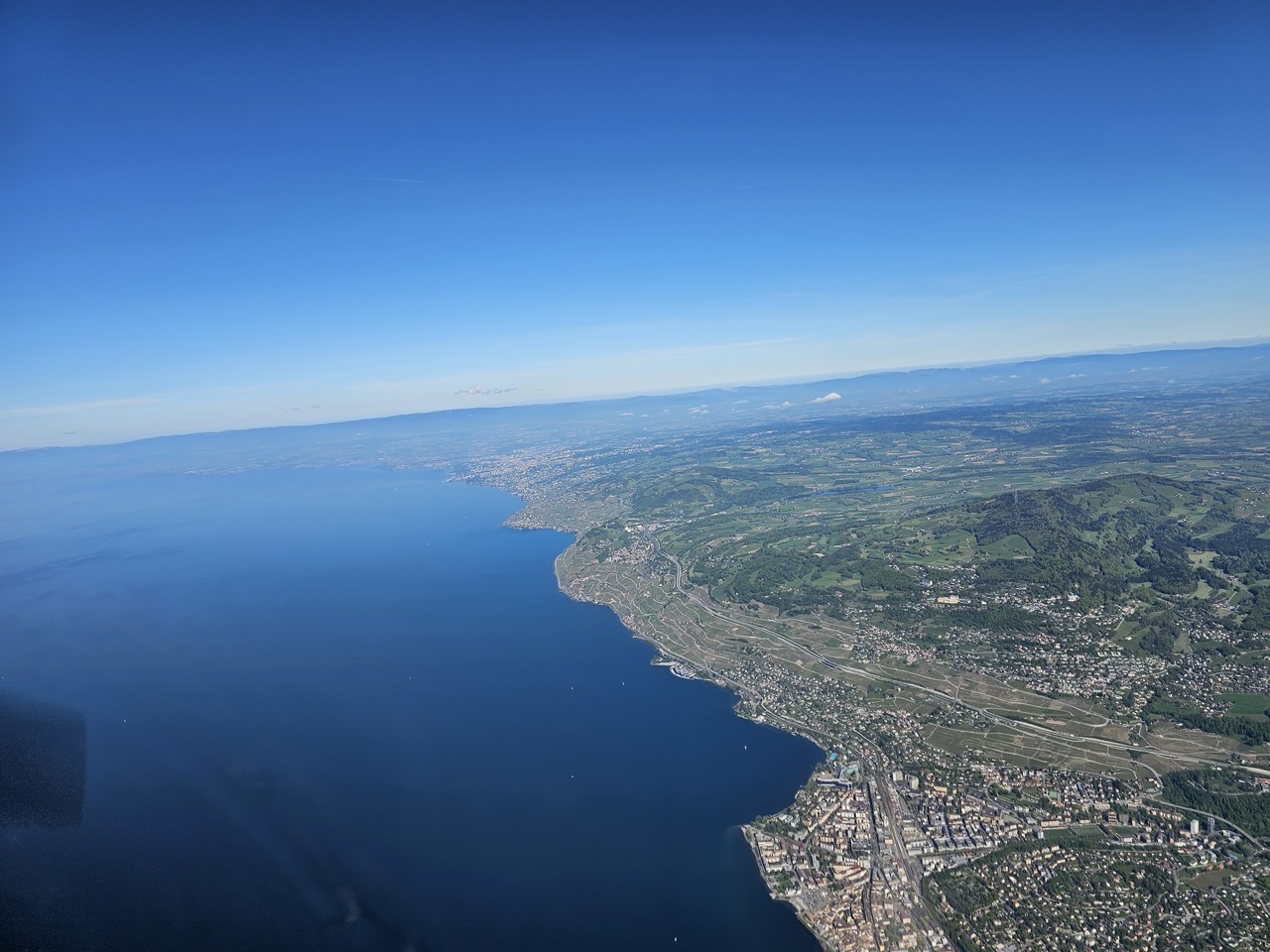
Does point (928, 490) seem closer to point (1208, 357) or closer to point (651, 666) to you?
point (651, 666)

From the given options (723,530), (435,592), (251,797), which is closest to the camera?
(251,797)

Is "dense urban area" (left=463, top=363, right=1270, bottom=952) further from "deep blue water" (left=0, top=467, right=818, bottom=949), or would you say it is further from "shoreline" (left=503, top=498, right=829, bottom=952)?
"deep blue water" (left=0, top=467, right=818, bottom=949)

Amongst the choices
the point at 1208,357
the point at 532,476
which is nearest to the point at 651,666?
the point at 532,476

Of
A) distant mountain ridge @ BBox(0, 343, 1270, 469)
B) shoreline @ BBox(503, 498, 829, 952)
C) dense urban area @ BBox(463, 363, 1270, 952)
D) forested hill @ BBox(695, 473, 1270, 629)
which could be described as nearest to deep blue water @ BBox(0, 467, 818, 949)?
shoreline @ BBox(503, 498, 829, 952)

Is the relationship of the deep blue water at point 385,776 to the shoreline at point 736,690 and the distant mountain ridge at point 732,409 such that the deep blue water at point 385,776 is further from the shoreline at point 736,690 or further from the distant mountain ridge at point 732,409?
the distant mountain ridge at point 732,409

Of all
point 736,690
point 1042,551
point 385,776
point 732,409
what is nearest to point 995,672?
point 736,690

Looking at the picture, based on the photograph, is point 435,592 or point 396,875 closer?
point 396,875

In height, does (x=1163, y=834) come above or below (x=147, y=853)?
below

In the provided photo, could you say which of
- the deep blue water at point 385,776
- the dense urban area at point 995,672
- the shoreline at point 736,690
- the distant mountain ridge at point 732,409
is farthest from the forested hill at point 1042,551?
the distant mountain ridge at point 732,409
